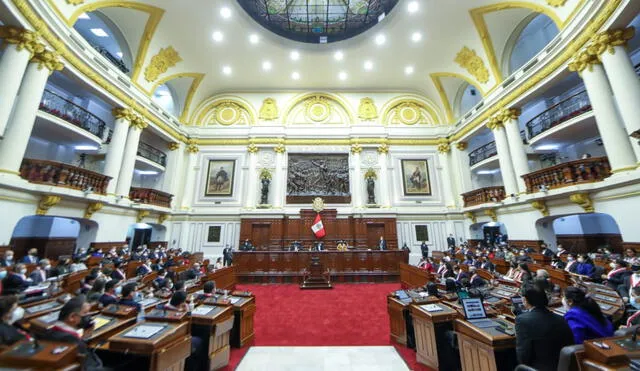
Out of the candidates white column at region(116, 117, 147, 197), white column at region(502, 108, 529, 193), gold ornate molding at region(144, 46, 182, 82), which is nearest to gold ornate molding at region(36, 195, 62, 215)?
white column at region(116, 117, 147, 197)

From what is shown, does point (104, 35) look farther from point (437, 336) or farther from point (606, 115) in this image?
point (606, 115)

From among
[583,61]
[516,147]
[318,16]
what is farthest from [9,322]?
[318,16]

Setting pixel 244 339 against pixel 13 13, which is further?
pixel 13 13

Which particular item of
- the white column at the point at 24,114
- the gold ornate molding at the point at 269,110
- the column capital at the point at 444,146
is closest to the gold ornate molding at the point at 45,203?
the white column at the point at 24,114

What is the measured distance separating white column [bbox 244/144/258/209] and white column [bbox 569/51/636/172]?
13.0 m

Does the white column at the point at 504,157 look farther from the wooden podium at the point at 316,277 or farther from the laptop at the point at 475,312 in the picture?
the laptop at the point at 475,312

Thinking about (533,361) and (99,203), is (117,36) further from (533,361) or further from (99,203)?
(533,361)

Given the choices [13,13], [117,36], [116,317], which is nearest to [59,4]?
[13,13]

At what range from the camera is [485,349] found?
7.99 feet

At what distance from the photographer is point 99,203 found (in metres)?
8.51

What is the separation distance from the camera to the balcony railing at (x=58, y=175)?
680cm

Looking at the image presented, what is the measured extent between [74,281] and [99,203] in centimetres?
455

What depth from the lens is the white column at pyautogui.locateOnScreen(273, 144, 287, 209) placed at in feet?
45.2

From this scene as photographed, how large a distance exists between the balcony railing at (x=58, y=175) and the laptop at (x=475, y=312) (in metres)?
10.6
